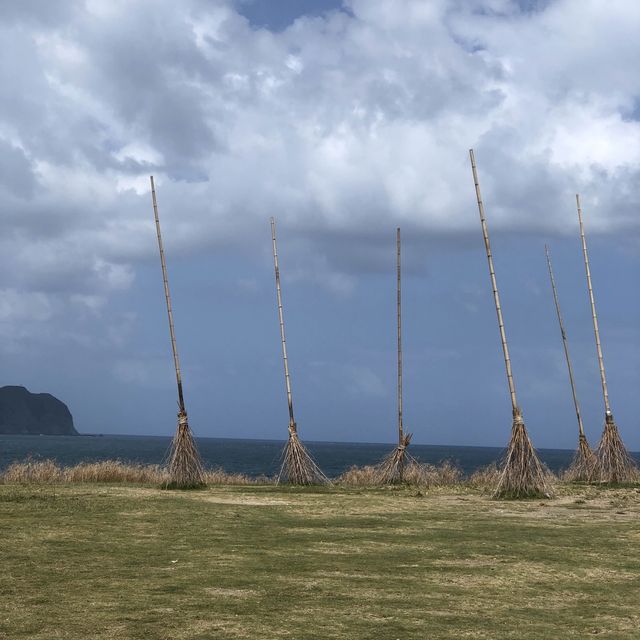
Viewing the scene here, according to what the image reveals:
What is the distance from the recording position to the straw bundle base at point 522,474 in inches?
727

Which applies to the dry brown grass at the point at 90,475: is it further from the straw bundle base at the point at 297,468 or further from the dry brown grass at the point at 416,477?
the dry brown grass at the point at 416,477

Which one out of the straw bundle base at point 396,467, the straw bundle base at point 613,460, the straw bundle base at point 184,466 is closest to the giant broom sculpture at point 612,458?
the straw bundle base at point 613,460

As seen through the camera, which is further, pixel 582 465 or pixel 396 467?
pixel 582 465

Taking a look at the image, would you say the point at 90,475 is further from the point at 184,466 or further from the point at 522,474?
the point at 522,474

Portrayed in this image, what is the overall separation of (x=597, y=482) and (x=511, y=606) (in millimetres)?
16895

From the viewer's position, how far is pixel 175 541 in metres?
11.5

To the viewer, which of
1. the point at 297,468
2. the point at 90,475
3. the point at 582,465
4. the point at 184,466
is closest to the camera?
the point at 184,466

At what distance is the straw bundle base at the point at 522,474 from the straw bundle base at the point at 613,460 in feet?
17.5

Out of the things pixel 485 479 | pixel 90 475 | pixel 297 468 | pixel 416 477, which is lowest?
pixel 485 479

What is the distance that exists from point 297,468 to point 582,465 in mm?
8139

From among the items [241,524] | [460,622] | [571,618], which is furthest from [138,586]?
[241,524]

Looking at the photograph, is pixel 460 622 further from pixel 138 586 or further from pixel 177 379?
pixel 177 379

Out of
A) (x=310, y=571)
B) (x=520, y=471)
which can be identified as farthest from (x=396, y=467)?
(x=310, y=571)

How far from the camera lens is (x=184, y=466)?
66.2 feet
